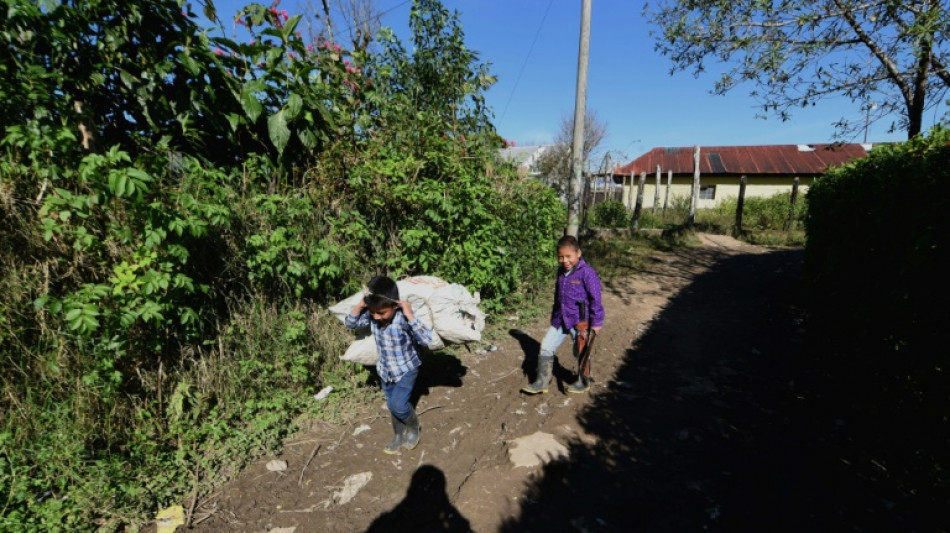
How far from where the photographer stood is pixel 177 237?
9.24ft

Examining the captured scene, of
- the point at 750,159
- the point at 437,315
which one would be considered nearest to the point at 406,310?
the point at 437,315

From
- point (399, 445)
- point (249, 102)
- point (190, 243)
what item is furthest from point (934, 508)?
point (249, 102)

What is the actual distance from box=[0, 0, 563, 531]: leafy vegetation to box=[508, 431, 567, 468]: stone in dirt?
5.12ft

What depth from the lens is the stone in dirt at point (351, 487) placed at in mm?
2797

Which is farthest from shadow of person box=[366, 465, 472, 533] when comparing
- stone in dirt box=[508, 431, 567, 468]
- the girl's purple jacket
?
the girl's purple jacket

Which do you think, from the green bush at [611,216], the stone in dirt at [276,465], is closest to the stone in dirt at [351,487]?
the stone in dirt at [276,465]

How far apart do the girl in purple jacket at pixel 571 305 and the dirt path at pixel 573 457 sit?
19 centimetres

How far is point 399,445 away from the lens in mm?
3289

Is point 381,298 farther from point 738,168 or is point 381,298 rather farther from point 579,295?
point 738,168

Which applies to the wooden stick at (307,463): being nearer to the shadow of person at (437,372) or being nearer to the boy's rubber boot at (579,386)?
the shadow of person at (437,372)

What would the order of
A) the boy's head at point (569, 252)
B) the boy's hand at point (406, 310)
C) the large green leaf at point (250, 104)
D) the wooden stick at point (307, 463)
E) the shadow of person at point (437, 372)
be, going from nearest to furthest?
1. the wooden stick at point (307, 463)
2. the boy's hand at point (406, 310)
3. the large green leaf at point (250, 104)
4. the boy's head at point (569, 252)
5. the shadow of person at point (437, 372)

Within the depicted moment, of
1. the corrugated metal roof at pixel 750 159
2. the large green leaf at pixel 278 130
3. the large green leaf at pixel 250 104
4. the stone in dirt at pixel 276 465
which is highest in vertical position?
the corrugated metal roof at pixel 750 159

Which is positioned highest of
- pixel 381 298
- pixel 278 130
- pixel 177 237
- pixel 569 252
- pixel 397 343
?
pixel 278 130

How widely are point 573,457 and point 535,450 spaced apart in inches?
11.0
